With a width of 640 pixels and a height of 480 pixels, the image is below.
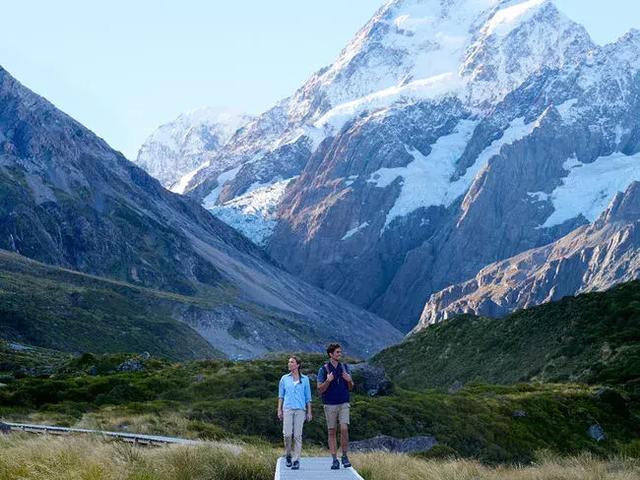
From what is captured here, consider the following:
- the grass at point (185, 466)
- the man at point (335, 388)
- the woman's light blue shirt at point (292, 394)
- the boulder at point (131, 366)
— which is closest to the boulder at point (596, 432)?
the grass at point (185, 466)

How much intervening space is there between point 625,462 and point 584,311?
5097 cm

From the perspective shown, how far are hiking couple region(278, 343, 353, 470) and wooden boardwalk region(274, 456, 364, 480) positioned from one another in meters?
0.52

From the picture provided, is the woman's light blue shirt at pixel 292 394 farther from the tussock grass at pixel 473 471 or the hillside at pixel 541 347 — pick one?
the hillside at pixel 541 347

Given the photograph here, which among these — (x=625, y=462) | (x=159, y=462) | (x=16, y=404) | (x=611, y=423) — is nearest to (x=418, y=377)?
→ (x=611, y=423)

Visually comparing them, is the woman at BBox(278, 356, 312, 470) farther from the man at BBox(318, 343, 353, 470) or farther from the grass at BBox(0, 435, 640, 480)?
the grass at BBox(0, 435, 640, 480)

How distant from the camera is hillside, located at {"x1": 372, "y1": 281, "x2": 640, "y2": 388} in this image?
68.2 m

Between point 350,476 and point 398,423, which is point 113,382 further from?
point 350,476

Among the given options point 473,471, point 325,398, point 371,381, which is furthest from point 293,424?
point 371,381

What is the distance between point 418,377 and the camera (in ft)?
279

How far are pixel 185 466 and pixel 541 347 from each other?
58.2 m

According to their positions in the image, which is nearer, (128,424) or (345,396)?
(345,396)

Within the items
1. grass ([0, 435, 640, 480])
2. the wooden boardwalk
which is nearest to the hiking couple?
the wooden boardwalk

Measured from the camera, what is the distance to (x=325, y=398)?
26.1 meters

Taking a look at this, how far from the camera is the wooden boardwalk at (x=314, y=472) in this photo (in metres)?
22.1
